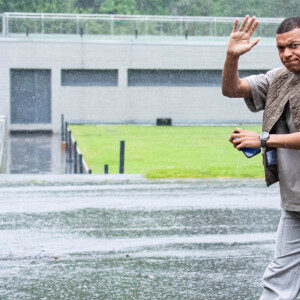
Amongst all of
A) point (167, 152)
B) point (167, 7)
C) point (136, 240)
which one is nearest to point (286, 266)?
point (136, 240)

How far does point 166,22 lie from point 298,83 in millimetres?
36179

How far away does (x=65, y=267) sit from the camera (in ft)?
20.2

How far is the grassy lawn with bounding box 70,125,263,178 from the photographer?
1305 centimetres

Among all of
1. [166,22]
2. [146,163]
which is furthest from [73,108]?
[146,163]

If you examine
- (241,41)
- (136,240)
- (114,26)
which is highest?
(114,26)

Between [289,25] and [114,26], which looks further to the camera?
[114,26]

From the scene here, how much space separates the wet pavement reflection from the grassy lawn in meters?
1.79

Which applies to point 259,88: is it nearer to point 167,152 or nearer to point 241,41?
point 241,41

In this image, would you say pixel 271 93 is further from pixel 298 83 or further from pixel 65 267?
pixel 65 267

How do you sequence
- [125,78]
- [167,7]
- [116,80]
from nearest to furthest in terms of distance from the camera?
[125,78] < [116,80] < [167,7]

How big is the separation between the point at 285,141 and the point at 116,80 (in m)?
35.0

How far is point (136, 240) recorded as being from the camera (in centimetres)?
721

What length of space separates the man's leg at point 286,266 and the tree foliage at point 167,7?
4871 centimetres

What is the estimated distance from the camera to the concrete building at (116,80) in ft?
122
